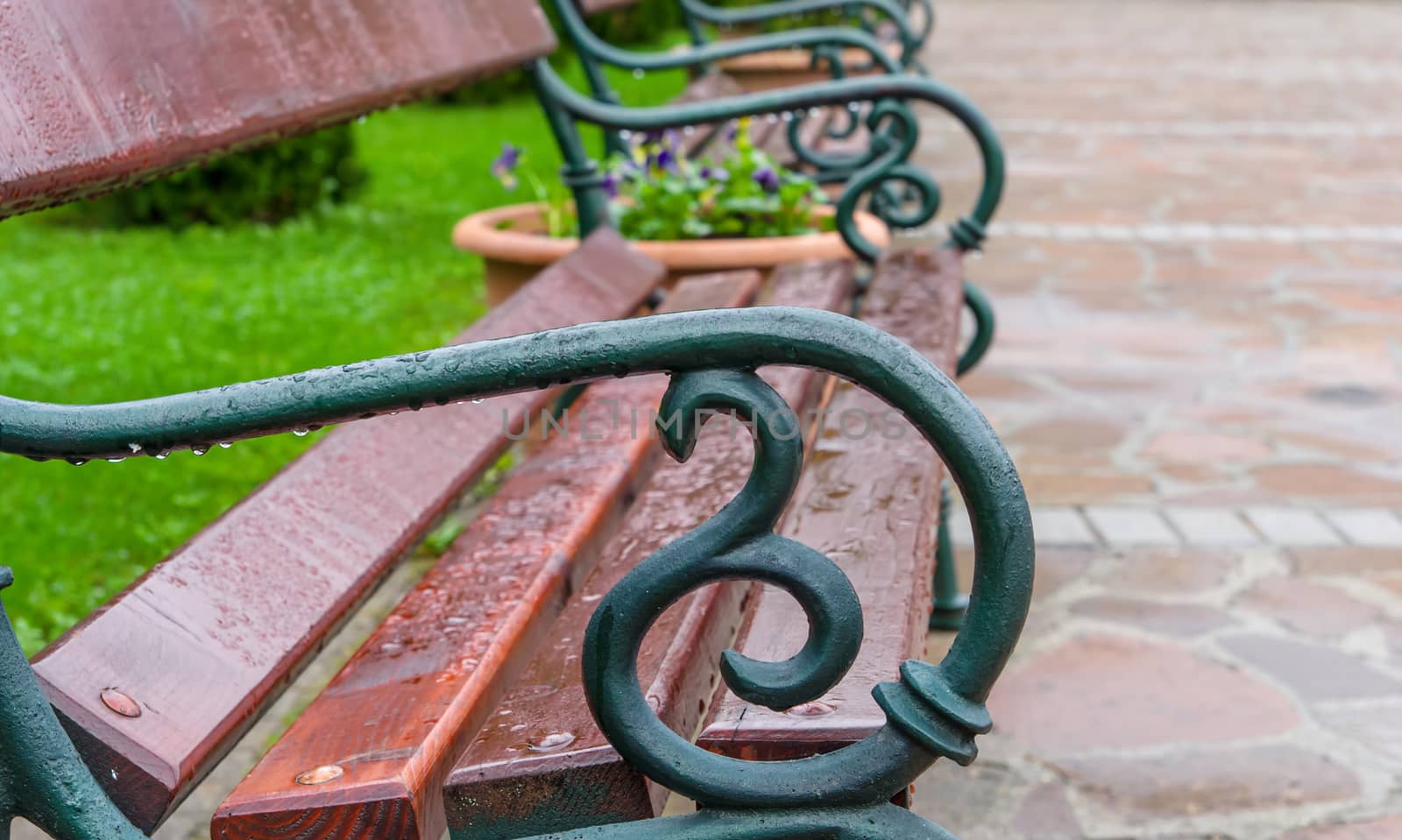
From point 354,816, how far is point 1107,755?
1.34 metres

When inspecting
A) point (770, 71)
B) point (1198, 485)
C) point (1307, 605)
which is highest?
point (1307, 605)

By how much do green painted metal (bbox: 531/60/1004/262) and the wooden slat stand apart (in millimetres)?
402

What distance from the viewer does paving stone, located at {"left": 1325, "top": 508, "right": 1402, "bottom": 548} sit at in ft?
8.92

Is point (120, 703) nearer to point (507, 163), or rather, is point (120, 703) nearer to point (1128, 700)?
point (1128, 700)

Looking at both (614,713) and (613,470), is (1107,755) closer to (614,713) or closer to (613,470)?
(613,470)

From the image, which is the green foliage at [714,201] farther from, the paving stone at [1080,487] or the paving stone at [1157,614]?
the paving stone at [1157,614]

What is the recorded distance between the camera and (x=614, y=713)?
0.92 metres

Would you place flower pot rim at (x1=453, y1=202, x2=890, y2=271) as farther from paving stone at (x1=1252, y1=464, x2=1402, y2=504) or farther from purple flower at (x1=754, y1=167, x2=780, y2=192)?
paving stone at (x1=1252, y1=464, x2=1402, y2=504)

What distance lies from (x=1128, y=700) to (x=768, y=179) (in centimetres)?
132

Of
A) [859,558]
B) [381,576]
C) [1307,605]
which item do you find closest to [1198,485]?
[1307,605]

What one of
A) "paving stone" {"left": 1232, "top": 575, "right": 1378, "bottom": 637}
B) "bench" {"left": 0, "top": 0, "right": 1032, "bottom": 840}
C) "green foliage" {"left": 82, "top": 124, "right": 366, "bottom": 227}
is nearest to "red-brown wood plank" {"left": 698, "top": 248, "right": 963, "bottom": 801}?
"bench" {"left": 0, "top": 0, "right": 1032, "bottom": 840}

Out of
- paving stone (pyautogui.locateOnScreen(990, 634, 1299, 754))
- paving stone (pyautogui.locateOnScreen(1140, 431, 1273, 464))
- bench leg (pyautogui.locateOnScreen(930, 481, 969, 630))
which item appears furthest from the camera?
paving stone (pyautogui.locateOnScreen(1140, 431, 1273, 464))

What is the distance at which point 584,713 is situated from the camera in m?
1.02

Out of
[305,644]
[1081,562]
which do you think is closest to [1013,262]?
[1081,562]
